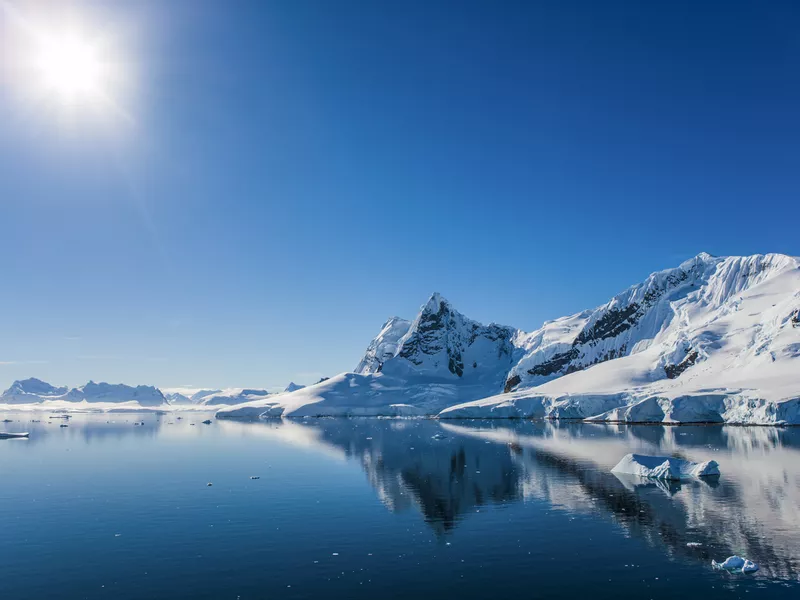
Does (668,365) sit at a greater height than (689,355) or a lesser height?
lesser

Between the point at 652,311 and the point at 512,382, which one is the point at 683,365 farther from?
the point at 512,382

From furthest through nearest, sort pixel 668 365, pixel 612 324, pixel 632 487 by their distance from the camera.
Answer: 1. pixel 612 324
2. pixel 668 365
3. pixel 632 487

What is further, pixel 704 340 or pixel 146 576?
pixel 704 340

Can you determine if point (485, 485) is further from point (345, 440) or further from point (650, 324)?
point (650, 324)

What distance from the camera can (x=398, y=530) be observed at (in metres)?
29.8

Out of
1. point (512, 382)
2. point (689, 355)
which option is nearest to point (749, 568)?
point (689, 355)

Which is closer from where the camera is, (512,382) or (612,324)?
(612,324)

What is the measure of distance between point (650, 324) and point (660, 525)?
6432 inches

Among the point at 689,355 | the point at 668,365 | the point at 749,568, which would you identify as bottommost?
the point at 749,568

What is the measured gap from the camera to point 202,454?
7062 centimetres

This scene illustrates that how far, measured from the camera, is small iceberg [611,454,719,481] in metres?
41.8

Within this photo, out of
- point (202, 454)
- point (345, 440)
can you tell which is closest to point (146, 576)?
point (202, 454)

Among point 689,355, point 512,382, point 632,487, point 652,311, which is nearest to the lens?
point 632,487

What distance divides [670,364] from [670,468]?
327ft
